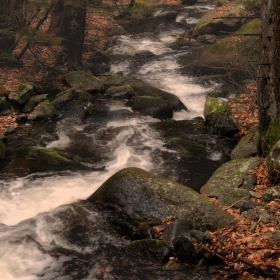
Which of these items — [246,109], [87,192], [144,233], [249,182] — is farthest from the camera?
[246,109]

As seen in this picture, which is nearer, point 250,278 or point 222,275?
point 250,278

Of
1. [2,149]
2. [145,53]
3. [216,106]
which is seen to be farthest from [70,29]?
[2,149]

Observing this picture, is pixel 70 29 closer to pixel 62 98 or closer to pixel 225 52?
pixel 62 98

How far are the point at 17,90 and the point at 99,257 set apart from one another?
911 cm

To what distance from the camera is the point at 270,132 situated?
8.46 meters

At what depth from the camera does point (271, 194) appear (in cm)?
709

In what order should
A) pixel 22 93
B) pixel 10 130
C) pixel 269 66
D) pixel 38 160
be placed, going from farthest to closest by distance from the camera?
pixel 22 93
pixel 10 130
pixel 38 160
pixel 269 66

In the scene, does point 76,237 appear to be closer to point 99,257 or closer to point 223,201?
point 99,257

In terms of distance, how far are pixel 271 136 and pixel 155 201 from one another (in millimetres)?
3221

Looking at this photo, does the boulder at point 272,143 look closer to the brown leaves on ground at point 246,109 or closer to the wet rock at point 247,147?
the wet rock at point 247,147

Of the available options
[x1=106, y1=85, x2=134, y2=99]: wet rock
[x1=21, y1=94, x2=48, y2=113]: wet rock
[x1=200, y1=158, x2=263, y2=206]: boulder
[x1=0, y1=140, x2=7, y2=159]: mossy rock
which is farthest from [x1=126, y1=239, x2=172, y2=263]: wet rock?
[x1=106, y1=85, x2=134, y2=99]: wet rock

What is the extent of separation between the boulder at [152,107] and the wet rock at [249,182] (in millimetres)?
5558

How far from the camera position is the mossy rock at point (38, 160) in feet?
31.1

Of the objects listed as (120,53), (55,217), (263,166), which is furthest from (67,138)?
(120,53)
